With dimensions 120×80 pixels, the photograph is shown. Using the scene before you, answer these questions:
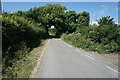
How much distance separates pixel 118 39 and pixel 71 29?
45987 millimetres

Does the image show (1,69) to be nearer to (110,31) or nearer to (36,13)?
(110,31)

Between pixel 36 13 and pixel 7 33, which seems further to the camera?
pixel 36 13

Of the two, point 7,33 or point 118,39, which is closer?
point 7,33

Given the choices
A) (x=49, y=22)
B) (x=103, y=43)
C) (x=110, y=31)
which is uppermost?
(x=49, y=22)

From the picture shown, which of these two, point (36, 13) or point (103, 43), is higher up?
point (36, 13)

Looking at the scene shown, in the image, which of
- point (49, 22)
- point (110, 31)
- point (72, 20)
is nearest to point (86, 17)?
point (72, 20)

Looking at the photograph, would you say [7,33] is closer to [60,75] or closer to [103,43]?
[60,75]

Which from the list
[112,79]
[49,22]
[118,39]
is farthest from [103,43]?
[49,22]

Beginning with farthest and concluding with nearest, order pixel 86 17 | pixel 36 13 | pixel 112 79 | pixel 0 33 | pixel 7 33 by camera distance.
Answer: pixel 86 17 < pixel 36 13 < pixel 7 33 < pixel 0 33 < pixel 112 79

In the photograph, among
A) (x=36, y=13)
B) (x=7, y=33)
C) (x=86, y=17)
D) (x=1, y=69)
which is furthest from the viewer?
(x=86, y=17)

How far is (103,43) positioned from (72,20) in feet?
153

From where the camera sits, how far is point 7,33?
607 inches

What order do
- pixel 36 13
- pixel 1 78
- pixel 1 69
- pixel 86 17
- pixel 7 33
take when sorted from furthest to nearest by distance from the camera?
pixel 86 17 → pixel 36 13 → pixel 7 33 → pixel 1 69 → pixel 1 78

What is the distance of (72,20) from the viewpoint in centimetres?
7156
